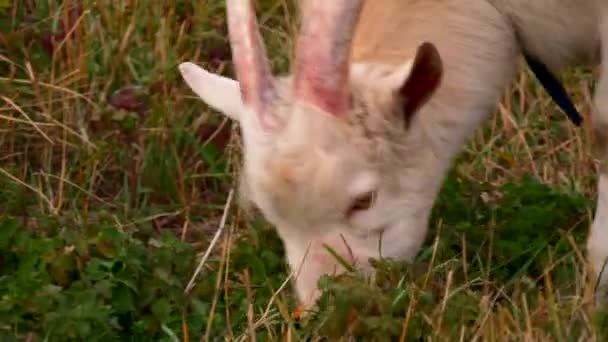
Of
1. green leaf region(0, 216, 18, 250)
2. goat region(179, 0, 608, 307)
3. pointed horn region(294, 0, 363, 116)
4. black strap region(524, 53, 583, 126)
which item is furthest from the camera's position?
green leaf region(0, 216, 18, 250)

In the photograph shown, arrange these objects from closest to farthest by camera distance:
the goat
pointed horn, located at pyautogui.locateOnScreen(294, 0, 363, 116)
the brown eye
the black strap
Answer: pointed horn, located at pyautogui.locateOnScreen(294, 0, 363, 116) → the goat → the brown eye → the black strap

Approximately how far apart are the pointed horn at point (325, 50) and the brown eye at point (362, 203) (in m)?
0.25

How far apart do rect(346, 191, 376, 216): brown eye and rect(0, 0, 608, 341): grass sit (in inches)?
5.7

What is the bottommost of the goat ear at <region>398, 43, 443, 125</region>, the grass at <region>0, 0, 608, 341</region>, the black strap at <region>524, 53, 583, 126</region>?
the grass at <region>0, 0, 608, 341</region>

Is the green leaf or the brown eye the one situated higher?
the brown eye

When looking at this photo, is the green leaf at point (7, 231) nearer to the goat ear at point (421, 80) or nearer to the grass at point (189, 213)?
the grass at point (189, 213)

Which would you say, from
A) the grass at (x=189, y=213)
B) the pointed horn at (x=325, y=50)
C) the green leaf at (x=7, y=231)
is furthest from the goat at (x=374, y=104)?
the green leaf at (x=7, y=231)

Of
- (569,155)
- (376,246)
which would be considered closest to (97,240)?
(376,246)

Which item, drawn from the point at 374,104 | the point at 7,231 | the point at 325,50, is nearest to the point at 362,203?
the point at 374,104

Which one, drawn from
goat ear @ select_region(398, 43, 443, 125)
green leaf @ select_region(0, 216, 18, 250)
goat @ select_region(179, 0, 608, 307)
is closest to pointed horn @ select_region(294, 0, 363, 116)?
goat @ select_region(179, 0, 608, 307)

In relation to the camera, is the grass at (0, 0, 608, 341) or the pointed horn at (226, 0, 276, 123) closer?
the pointed horn at (226, 0, 276, 123)

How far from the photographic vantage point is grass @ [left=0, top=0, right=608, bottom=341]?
13.8 ft

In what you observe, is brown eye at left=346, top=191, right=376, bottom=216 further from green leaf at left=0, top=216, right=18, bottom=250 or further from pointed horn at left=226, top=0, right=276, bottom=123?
green leaf at left=0, top=216, right=18, bottom=250

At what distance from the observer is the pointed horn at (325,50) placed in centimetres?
392
